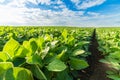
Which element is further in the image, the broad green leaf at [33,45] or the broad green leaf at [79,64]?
the broad green leaf at [79,64]

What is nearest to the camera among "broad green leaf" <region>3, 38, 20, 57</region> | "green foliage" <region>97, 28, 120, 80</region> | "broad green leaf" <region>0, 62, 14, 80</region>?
"broad green leaf" <region>0, 62, 14, 80</region>

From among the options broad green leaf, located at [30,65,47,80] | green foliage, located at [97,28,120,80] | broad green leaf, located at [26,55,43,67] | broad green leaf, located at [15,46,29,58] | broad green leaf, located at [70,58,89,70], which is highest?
broad green leaf, located at [15,46,29,58]

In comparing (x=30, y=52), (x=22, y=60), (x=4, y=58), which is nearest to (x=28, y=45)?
(x=30, y=52)

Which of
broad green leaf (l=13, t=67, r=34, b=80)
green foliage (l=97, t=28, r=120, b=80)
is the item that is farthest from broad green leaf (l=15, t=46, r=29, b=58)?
green foliage (l=97, t=28, r=120, b=80)

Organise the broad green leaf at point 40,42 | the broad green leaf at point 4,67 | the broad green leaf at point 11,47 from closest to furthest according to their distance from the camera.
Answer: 1. the broad green leaf at point 4,67
2. the broad green leaf at point 11,47
3. the broad green leaf at point 40,42

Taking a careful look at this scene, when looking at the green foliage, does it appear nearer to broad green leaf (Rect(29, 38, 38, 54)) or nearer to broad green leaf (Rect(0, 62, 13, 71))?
broad green leaf (Rect(29, 38, 38, 54))

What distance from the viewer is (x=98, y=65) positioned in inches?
299

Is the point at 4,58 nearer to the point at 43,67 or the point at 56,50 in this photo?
the point at 43,67

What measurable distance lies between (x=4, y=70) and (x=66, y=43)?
6.44ft

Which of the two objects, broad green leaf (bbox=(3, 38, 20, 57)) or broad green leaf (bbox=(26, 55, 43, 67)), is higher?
broad green leaf (bbox=(3, 38, 20, 57))

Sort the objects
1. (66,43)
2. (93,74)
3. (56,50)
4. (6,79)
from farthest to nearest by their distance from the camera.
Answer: (93,74) → (66,43) → (56,50) → (6,79)

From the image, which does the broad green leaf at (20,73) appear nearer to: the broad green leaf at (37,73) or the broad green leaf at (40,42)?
the broad green leaf at (37,73)

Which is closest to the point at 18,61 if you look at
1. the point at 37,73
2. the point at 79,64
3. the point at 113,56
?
the point at 37,73

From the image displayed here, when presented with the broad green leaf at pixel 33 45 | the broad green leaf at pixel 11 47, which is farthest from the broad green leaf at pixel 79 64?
the broad green leaf at pixel 11 47
